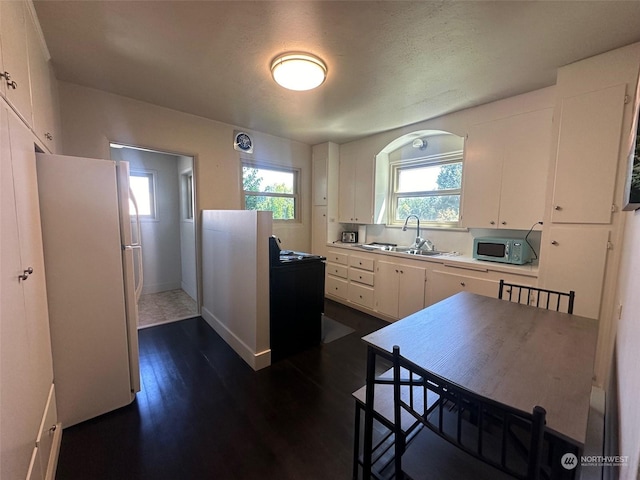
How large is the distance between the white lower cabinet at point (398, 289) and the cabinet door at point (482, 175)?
831mm

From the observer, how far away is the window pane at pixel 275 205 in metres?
3.96

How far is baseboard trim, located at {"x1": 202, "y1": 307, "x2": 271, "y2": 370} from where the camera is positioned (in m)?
2.35

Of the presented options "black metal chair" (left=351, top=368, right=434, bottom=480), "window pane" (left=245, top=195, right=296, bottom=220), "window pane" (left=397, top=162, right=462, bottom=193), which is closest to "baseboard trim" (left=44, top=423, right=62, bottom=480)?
"black metal chair" (left=351, top=368, right=434, bottom=480)

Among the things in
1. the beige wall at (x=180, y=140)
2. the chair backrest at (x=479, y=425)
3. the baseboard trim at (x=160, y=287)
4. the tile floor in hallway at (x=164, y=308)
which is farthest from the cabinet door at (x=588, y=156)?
the baseboard trim at (x=160, y=287)

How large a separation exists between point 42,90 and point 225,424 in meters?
2.61

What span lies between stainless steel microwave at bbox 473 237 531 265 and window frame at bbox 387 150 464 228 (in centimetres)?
37

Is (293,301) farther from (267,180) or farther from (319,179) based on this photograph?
(319,179)

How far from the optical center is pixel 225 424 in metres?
1.74

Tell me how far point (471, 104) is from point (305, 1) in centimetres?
213

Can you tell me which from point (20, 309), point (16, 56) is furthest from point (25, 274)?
point (16, 56)

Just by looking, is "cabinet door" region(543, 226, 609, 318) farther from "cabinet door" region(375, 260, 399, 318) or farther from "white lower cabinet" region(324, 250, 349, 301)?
"white lower cabinet" region(324, 250, 349, 301)

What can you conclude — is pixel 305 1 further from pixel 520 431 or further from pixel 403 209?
pixel 403 209

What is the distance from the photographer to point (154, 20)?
5.40 feet

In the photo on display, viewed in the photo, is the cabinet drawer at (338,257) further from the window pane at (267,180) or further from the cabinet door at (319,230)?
the window pane at (267,180)
